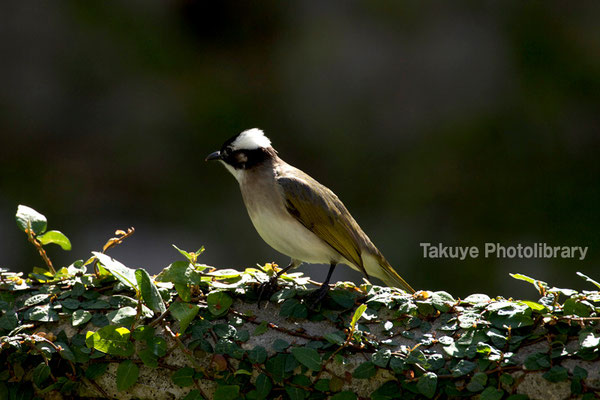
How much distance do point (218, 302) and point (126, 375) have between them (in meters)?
0.38

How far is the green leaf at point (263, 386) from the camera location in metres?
2.25

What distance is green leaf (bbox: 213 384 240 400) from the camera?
7.40 ft

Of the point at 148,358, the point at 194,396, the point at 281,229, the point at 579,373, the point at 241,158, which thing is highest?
the point at 241,158

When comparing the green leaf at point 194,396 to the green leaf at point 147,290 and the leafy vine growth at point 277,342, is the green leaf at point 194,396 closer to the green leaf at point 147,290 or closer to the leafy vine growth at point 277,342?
the leafy vine growth at point 277,342

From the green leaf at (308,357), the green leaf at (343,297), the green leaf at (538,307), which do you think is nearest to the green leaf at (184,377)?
the green leaf at (308,357)

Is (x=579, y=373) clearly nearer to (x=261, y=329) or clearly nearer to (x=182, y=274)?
(x=261, y=329)

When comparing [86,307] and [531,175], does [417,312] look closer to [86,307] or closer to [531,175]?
[86,307]

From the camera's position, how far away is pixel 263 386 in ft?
7.38

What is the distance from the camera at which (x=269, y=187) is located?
3182 mm

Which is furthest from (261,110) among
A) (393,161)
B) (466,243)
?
(466,243)

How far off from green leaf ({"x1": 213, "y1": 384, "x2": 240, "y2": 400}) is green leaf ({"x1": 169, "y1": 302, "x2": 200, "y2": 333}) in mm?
229

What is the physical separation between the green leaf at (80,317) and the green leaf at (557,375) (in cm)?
144

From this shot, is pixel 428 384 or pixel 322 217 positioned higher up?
pixel 322 217

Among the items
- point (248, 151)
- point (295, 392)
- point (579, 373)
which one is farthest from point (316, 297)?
point (248, 151)
